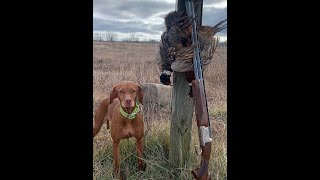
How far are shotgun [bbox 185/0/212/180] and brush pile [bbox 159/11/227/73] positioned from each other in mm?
25

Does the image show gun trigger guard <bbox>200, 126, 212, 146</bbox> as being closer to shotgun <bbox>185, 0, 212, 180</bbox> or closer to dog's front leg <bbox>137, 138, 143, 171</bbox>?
shotgun <bbox>185, 0, 212, 180</bbox>

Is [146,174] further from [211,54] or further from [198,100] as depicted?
[211,54]

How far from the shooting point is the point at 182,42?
2.62 m

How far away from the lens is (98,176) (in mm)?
2629

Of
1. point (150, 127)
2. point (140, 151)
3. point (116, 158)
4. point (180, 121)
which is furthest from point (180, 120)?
point (116, 158)

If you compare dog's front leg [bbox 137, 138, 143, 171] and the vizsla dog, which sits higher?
the vizsla dog

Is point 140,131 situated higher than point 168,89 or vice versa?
point 168,89

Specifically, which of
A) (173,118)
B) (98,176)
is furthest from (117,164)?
(173,118)

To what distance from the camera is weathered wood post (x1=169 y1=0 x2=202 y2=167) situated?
8.96 feet

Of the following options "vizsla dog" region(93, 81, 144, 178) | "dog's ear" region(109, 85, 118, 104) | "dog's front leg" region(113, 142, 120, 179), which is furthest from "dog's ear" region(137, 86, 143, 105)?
"dog's front leg" region(113, 142, 120, 179)

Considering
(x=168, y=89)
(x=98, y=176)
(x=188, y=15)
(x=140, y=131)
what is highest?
(x=188, y=15)

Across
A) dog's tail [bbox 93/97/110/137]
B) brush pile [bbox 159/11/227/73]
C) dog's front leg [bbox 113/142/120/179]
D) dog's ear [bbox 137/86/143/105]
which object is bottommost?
dog's front leg [bbox 113/142/120/179]

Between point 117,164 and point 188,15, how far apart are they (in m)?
0.77

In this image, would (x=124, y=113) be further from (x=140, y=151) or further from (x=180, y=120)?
(x=180, y=120)
